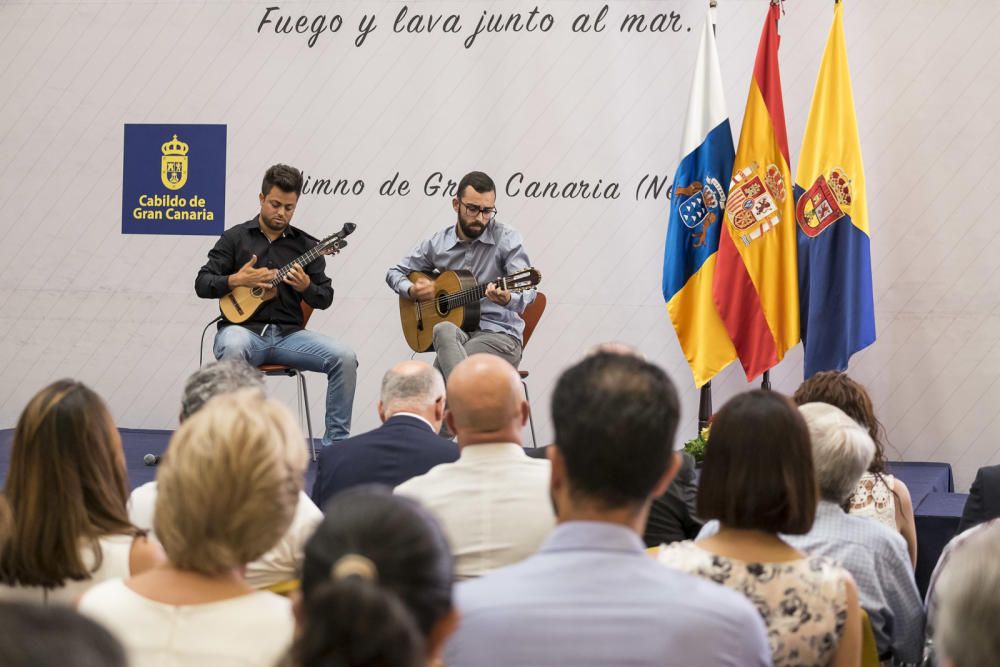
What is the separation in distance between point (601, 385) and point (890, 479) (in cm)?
205

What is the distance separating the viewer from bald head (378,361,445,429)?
3131 millimetres

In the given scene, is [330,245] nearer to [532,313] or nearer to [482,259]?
[482,259]

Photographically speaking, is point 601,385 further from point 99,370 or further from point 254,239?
point 99,370

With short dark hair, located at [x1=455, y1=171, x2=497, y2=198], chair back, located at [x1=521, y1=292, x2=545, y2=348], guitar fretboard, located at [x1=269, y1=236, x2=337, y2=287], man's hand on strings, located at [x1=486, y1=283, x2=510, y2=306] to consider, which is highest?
short dark hair, located at [x1=455, y1=171, x2=497, y2=198]

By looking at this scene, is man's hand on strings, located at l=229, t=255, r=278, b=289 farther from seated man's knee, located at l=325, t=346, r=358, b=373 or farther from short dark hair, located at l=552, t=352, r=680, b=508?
short dark hair, located at l=552, t=352, r=680, b=508

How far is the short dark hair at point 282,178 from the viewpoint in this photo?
5406mm

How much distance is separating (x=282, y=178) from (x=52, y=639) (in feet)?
16.0

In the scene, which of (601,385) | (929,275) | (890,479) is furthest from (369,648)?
(929,275)

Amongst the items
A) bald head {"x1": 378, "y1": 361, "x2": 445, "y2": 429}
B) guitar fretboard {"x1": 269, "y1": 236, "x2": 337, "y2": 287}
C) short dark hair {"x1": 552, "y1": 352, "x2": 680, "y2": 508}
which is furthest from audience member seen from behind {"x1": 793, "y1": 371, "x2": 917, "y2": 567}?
guitar fretboard {"x1": 269, "y1": 236, "x2": 337, "y2": 287}

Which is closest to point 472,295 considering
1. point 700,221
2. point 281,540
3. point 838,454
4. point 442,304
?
point 442,304

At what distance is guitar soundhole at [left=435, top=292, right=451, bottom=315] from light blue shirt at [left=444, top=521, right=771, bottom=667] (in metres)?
4.06

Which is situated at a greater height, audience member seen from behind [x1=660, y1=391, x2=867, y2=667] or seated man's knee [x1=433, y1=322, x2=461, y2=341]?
seated man's knee [x1=433, y1=322, x2=461, y2=341]

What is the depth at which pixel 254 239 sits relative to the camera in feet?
18.2

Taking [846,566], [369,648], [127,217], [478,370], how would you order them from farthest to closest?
[127,217] → [478,370] → [846,566] → [369,648]
